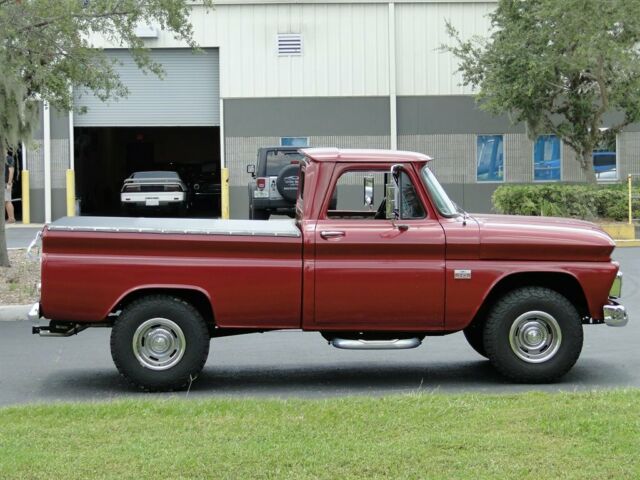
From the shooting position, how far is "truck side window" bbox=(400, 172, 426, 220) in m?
8.12

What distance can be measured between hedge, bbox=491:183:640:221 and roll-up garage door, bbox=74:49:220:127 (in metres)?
11.4

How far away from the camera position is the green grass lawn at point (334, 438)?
17.1 feet

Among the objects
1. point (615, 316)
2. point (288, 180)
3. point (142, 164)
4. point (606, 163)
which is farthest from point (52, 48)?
point (142, 164)

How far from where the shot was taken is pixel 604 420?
611 centimetres

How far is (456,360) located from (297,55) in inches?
862

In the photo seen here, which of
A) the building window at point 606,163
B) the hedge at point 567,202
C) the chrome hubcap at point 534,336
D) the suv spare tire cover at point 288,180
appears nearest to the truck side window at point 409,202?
the chrome hubcap at point 534,336

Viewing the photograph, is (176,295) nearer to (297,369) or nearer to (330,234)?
(330,234)

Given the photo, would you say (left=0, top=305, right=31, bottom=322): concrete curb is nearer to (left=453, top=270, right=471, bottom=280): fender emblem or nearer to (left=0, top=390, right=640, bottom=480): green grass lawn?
(left=0, top=390, right=640, bottom=480): green grass lawn

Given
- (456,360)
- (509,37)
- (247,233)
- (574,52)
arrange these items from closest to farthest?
(247,233) < (456,360) < (574,52) < (509,37)

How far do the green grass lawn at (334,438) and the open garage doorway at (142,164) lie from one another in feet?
73.8

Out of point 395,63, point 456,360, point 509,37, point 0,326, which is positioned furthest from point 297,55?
point 456,360

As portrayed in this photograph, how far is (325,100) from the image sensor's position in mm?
30234

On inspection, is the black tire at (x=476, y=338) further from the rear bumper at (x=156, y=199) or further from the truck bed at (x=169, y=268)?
the rear bumper at (x=156, y=199)

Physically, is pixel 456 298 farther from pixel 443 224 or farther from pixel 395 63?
pixel 395 63
